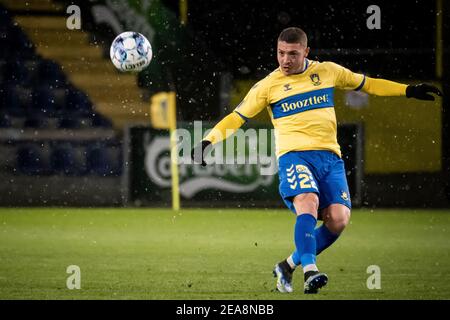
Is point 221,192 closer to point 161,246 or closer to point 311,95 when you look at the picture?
point 161,246

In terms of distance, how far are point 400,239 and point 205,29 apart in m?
8.31

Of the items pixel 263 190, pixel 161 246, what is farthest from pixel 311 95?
pixel 263 190

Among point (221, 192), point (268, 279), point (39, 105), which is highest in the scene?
point (39, 105)

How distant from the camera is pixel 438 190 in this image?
1488cm

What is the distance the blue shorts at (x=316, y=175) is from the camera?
619cm

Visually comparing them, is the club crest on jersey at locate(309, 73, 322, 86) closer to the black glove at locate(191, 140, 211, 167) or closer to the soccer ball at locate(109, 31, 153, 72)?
the black glove at locate(191, 140, 211, 167)

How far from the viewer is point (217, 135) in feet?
20.6

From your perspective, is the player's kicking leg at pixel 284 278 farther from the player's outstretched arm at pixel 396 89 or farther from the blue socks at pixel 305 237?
the player's outstretched arm at pixel 396 89

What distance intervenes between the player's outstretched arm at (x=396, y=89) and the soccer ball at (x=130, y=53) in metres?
2.80

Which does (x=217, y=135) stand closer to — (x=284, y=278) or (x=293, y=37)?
(x=293, y=37)

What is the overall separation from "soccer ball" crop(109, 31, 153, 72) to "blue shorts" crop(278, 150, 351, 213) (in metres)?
2.88

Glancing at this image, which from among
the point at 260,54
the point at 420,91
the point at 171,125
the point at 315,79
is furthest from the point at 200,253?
the point at 260,54

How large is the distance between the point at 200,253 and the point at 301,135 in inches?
97.4

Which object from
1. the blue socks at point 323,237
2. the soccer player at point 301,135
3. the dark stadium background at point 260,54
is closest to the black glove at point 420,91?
the soccer player at point 301,135
